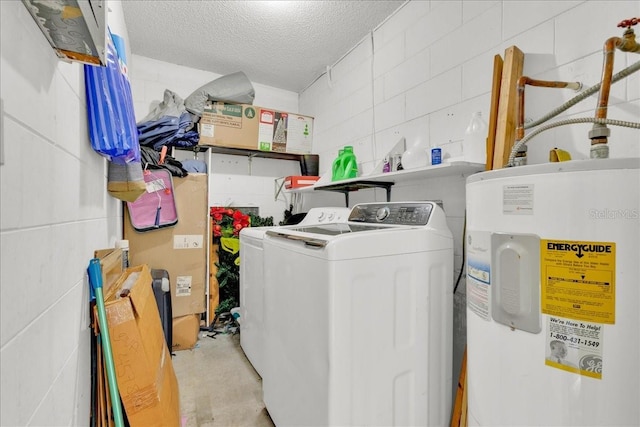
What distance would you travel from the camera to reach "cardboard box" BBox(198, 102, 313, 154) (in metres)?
2.92

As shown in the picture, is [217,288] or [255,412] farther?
[217,288]

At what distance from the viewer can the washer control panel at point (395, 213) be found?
4.65ft

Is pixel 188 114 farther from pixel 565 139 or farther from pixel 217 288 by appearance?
pixel 565 139

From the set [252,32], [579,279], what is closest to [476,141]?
→ [579,279]

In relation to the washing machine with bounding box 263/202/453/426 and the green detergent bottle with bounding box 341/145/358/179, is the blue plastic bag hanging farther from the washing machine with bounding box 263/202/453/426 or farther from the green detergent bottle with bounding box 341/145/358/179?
the green detergent bottle with bounding box 341/145/358/179

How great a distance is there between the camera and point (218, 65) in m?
3.06

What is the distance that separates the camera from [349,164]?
2482 millimetres

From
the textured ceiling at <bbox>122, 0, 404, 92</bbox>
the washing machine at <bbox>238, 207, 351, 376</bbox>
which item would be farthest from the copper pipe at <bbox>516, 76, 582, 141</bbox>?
the textured ceiling at <bbox>122, 0, 404, 92</bbox>

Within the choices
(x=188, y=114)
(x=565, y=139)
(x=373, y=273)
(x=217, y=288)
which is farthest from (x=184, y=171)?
(x=565, y=139)

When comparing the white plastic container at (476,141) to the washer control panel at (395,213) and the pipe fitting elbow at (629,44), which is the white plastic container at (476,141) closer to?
the washer control panel at (395,213)

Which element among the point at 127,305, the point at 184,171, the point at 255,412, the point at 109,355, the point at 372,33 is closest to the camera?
the point at 109,355

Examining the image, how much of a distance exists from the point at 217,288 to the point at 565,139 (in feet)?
9.50

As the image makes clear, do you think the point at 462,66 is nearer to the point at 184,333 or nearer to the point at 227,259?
the point at 227,259

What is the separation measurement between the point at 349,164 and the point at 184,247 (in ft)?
5.53
